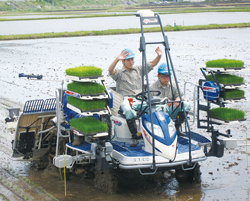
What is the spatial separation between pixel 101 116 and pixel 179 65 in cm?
1131

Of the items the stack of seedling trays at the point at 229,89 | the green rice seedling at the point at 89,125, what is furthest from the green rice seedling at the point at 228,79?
the green rice seedling at the point at 89,125

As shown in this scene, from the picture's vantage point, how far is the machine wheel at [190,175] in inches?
255

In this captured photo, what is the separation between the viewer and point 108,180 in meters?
6.34

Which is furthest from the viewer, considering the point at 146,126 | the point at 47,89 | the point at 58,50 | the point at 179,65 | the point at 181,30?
the point at 181,30

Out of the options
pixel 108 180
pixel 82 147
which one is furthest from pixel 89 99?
pixel 108 180

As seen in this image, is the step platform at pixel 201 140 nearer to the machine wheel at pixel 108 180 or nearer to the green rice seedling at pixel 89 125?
the machine wheel at pixel 108 180

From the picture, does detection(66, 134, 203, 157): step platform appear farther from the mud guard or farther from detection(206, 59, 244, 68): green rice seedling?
detection(206, 59, 244, 68): green rice seedling

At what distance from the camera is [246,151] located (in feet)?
24.6

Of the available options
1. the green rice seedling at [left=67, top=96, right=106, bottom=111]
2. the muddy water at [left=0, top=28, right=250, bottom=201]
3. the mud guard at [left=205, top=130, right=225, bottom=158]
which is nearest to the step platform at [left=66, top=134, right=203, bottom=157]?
the mud guard at [left=205, top=130, right=225, bottom=158]

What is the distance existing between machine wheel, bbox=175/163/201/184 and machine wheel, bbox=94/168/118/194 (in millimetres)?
1057

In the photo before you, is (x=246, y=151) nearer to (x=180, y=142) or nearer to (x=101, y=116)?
(x=180, y=142)

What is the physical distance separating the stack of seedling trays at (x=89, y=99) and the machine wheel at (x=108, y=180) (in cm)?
68

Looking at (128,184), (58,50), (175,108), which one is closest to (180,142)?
(175,108)

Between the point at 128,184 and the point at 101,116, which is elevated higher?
the point at 101,116
